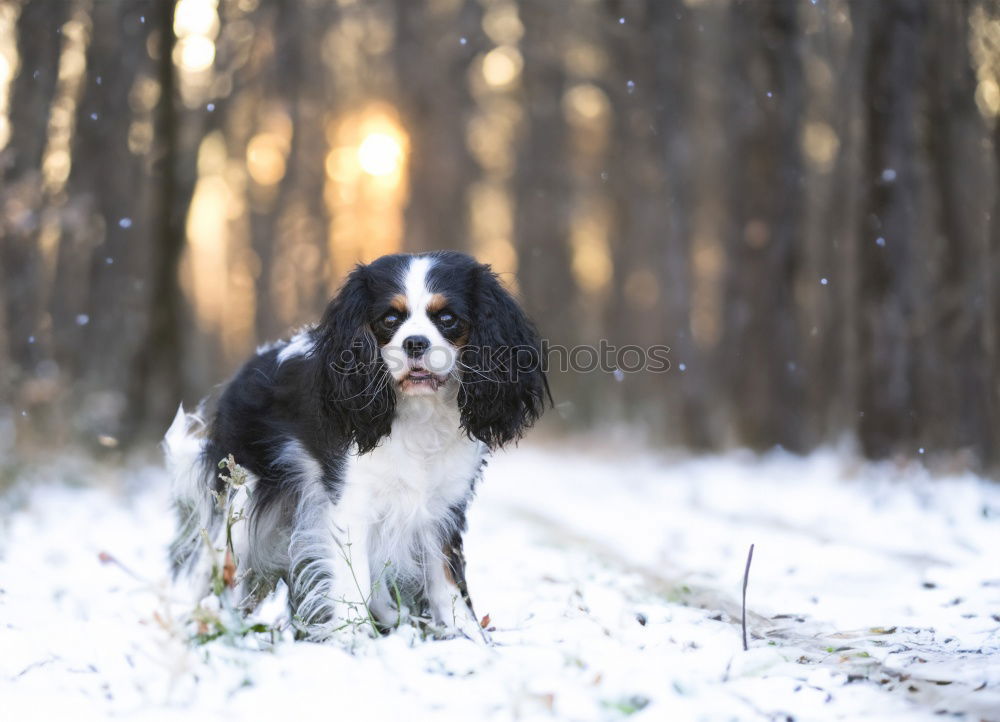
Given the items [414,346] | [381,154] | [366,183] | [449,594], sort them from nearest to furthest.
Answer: [414,346] → [449,594] → [381,154] → [366,183]

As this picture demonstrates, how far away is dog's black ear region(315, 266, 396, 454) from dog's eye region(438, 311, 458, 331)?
29 cm

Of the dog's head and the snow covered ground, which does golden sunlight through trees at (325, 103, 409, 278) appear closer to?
the snow covered ground

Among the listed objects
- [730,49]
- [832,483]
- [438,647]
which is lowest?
[832,483]

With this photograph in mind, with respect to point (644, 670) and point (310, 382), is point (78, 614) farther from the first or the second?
point (644, 670)

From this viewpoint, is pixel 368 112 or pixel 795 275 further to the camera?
pixel 368 112

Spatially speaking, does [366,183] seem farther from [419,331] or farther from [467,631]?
[467,631]

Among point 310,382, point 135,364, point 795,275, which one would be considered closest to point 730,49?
point 795,275

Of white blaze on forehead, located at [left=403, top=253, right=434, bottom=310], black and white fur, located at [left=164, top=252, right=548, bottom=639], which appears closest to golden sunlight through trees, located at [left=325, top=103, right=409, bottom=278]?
black and white fur, located at [left=164, top=252, right=548, bottom=639]

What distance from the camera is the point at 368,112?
73.2 ft

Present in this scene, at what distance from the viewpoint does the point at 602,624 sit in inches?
159

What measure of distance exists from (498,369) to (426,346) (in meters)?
0.43

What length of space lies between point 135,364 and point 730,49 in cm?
961

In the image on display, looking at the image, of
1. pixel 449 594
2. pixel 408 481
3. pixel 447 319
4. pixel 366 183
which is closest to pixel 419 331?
pixel 447 319

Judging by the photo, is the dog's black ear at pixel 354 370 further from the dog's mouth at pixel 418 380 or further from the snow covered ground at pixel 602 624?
the snow covered ground at pixel 602 624
